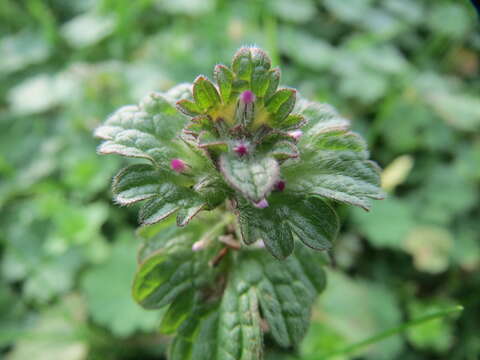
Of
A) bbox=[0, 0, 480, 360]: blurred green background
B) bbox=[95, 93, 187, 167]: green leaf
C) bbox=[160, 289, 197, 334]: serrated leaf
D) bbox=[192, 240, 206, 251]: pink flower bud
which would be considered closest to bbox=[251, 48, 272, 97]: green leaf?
bbox=[95, 93, 187, 167]: green leaf

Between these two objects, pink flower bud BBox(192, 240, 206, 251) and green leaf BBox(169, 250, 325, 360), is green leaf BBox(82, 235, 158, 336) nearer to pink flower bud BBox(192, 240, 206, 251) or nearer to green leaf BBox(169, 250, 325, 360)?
green leaf BBox(169, 250, 325, 360)

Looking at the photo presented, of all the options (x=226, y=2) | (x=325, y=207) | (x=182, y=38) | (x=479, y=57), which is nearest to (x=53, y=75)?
(x=182, y=38)

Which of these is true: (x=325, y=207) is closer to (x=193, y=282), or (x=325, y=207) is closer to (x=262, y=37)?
(x=193, y=282)

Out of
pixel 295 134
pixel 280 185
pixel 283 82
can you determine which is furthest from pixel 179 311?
pixel 283 82

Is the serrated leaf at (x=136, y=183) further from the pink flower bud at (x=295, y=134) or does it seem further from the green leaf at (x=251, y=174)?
the pink flower bud at (x=295, y=134)

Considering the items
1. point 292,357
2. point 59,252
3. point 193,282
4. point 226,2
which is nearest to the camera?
point 193,282

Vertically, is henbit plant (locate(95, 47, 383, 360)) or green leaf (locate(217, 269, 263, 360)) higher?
henbit plant (locate(95, 47, 383, 360))

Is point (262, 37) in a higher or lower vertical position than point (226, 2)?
lower

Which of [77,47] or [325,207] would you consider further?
[77,47]
